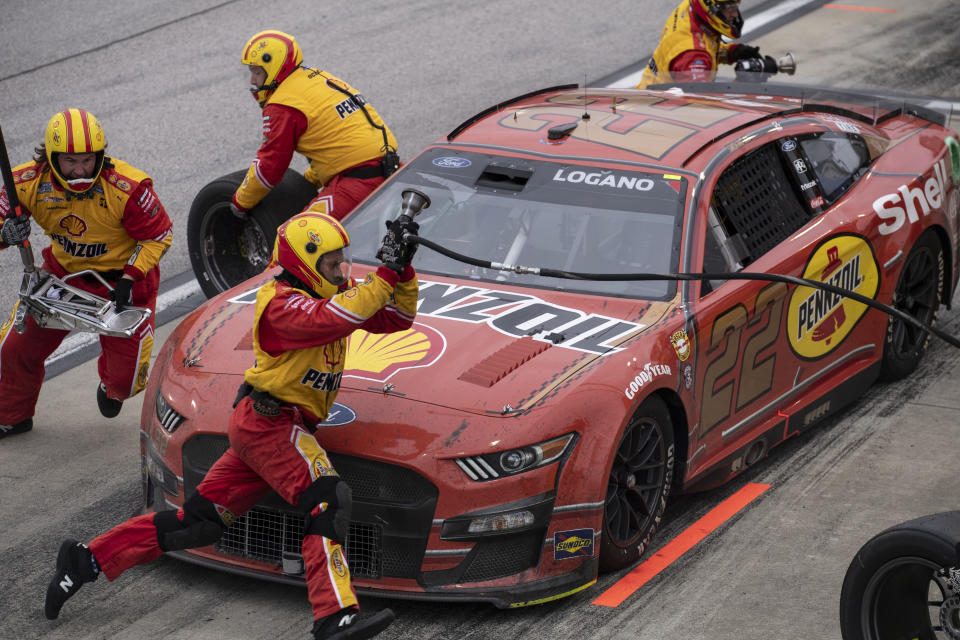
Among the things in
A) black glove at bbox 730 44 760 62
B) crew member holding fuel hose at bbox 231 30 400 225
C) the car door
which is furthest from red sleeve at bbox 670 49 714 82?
the car door

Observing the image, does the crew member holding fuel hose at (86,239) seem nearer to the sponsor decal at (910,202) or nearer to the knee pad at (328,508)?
the knee pad at (328,508)

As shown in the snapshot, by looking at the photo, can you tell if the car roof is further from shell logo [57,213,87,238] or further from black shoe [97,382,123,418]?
black shoe [97,382,123,418]

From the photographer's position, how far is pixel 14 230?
742 centimetres

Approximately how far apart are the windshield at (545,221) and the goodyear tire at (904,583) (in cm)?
190

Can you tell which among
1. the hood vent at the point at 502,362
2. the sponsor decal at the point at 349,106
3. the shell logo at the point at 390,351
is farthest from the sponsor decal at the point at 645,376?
the sponsor decal at the point at 349,106

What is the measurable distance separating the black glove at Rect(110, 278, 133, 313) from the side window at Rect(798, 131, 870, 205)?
3.64m

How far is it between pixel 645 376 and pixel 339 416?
1272 millimetres

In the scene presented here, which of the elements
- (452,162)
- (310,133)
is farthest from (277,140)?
(452,162)

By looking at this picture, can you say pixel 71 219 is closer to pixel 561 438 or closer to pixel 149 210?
pixel 149 210

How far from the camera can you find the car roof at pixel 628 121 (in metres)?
7.24

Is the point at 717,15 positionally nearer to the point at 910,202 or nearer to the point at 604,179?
the point at 910,202

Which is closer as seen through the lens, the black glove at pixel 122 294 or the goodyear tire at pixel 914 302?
the black glove at pixel 122 294

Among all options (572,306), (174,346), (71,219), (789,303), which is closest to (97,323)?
(71,219)

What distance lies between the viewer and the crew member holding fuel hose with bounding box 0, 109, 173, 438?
750 centimetres
